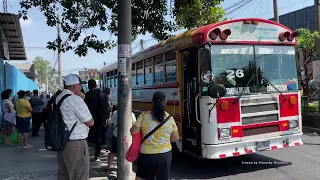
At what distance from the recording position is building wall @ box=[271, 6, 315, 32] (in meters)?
33.2

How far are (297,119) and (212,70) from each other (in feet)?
7.27

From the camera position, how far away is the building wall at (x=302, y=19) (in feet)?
109

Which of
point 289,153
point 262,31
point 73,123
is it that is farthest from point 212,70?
point 289,153

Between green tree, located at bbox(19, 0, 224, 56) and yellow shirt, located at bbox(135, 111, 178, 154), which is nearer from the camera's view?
yellow shirt, located at bbox(135, 111, 178, 154)

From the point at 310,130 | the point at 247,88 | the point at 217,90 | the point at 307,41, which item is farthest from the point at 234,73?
the point at 307,41

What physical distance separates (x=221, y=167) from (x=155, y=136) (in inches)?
140

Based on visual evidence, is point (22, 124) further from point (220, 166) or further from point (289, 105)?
point (289, 105)

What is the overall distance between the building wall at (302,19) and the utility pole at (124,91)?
31270 mm

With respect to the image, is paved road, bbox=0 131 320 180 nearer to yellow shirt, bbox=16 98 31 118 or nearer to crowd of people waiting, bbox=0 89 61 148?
crowd of people waiting, bbox=0 89 61 148

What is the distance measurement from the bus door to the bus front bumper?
62 cm

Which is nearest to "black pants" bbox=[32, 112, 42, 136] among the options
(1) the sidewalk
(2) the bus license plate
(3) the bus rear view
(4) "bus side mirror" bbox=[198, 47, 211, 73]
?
(1) the sidewalk

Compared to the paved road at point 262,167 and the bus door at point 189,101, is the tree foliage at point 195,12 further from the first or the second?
the paved road at point 262,167

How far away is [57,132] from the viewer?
13.8ft

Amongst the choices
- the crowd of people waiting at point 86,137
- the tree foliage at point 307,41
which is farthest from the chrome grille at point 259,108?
the tree foliage at point 307,41
